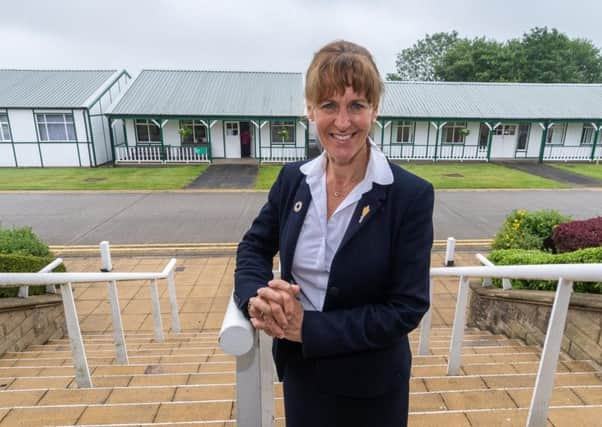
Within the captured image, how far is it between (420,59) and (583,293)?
56646 mm

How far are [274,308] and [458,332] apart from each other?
6.81 ft

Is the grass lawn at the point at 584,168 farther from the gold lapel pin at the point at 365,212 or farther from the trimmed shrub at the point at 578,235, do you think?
the gold lapel pin at the point at 365,212

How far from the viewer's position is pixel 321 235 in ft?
4.31

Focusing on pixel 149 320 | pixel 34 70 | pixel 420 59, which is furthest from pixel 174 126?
pixel 420 59

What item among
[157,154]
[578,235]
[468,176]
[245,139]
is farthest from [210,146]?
[578,235]

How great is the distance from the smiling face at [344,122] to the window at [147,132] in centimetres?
2042

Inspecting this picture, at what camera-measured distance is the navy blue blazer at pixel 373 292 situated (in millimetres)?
1182

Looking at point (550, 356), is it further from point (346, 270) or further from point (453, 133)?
point (453, 133)

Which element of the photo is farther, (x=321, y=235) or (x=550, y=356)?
(x=550, y=356)

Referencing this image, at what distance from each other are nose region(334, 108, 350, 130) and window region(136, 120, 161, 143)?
20.5 m

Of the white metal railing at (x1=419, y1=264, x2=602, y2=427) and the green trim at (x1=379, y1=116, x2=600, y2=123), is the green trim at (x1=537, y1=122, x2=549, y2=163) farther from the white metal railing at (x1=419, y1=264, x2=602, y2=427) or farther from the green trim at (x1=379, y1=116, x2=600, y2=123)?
the white metal railing at (x1=419, y1=264, x2=602, y2=427)

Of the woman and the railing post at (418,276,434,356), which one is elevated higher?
the woman

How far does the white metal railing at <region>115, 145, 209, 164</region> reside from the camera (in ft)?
63.5

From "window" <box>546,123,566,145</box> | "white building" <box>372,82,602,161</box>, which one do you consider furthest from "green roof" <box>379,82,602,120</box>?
"window" <box>546,123,566,145</box>
